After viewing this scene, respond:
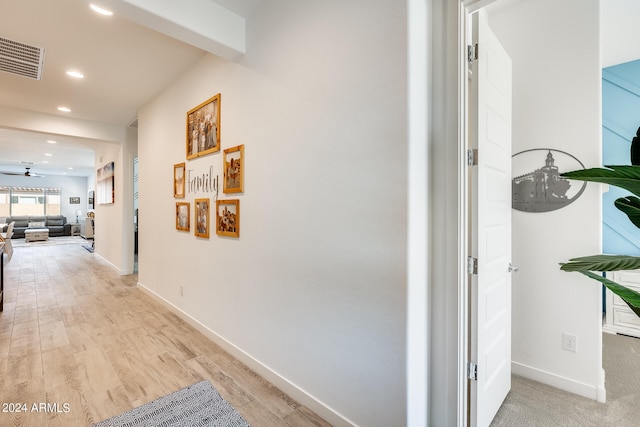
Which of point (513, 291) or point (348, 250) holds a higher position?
point (348, 250)

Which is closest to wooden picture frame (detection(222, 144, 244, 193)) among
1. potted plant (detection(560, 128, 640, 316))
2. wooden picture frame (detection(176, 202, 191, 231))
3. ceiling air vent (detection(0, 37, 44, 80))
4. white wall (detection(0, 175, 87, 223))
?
wooden picture frame (detection(176, 202, 191, 231))

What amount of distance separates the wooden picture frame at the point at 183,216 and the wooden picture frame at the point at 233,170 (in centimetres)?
83

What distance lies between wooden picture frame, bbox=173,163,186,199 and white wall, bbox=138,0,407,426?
763mm

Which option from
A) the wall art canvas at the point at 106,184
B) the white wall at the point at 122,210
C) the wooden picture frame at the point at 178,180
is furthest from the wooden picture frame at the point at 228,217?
the wall art canvas at the point at 106,184

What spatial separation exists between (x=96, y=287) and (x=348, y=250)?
15.7 ft

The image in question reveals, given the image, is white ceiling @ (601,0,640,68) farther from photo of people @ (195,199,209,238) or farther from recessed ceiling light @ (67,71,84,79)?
recessed ceiling light @ (67,71,84,79)

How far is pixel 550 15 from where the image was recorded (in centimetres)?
212

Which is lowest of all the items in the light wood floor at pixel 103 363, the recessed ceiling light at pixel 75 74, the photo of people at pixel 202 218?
the light wood floor at pixel 103 363

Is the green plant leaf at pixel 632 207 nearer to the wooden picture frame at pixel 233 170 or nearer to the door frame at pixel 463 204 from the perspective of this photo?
the door frame at pixel 463 204

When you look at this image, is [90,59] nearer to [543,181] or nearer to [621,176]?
[621,176]

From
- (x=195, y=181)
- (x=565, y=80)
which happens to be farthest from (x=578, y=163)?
(x=195, y=181)

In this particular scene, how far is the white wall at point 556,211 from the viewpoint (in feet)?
6.48

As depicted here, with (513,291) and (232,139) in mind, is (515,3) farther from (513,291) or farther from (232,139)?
(232,139)

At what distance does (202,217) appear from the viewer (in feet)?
9.41
